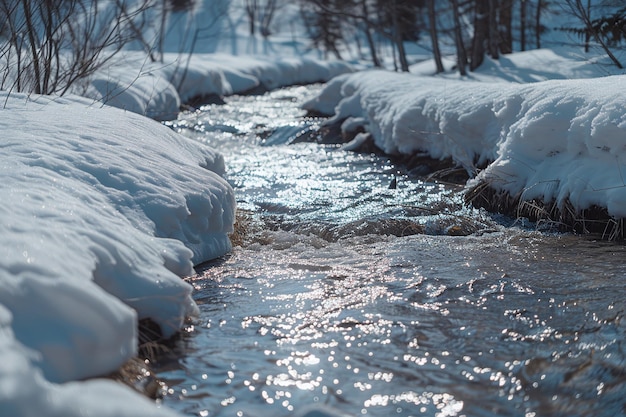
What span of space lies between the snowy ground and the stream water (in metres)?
0.38

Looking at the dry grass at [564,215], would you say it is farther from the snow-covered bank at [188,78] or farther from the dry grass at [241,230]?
the snow-covered bank at [188,78]

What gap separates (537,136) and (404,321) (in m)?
3.38

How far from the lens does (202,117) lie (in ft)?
53.6

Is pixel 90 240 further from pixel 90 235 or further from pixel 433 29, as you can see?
pixel 433 29

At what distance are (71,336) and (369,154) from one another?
875 cm

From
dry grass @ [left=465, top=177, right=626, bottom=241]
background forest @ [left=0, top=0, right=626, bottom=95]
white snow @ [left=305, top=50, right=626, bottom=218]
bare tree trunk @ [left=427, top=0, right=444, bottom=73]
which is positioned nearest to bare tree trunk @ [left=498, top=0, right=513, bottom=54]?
background forest @ [left=0, top=0, right=626, bottom=95]

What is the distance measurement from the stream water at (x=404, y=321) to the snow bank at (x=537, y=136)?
424 millimetres

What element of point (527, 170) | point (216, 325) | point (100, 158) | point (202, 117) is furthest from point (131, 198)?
point (202, 117)

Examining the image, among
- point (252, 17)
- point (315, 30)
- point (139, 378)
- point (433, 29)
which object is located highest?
point (252, 17)

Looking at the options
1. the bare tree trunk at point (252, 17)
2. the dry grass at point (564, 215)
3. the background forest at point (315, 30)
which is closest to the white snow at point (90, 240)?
the background forest at point (315, 30)

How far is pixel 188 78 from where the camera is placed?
66.9 ft

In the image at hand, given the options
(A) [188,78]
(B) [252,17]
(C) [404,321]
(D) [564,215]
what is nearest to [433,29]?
(A) [188,78]

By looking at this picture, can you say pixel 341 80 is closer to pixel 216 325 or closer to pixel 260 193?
pixel 260 193

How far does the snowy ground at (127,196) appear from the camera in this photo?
2667mm
